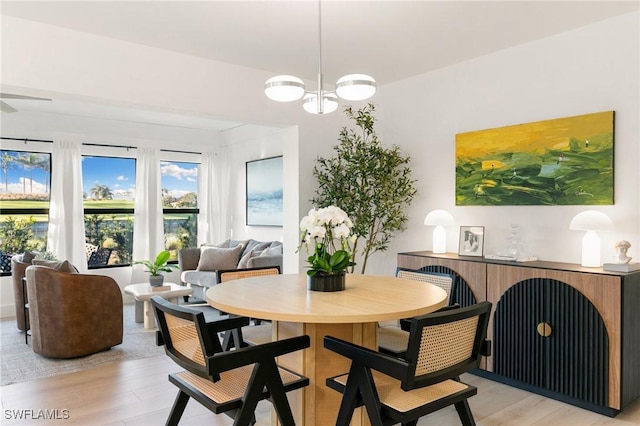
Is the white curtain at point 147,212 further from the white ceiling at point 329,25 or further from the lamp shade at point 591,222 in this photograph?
the lamp shade at point 591,222

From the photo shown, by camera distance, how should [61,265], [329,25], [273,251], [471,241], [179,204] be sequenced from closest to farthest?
[329,25]
[471,241]
[61,265]
[273,251]
[179,204]

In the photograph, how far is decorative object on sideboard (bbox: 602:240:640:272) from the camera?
9.43 ft

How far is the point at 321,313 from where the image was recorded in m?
1.91

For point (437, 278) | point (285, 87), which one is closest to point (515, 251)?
point (437, 278)

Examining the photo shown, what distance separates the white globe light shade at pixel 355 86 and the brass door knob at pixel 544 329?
1.97m

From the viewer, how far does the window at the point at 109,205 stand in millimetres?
6668

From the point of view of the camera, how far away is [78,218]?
638 centimetres

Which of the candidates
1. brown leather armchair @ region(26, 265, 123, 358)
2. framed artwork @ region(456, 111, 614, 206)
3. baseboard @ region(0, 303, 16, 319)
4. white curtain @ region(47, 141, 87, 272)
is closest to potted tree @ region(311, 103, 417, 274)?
framed artwork @ region(456, 111, 614, 206)

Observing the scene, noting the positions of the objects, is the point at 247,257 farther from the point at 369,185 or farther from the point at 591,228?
the point at 591,228

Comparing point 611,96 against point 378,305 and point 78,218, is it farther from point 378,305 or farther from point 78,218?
point 78,218

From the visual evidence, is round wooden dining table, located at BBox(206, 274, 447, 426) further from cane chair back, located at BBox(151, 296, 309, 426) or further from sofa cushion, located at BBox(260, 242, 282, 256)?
sofa cushion, located at BBox(260, 242, 282, 256)

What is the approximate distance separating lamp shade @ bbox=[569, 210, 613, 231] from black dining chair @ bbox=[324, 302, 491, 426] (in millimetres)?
1529

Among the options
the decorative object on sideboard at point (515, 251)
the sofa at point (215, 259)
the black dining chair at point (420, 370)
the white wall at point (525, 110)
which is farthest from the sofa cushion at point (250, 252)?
the black dining chair at point (420, 370)

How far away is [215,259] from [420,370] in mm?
4949
